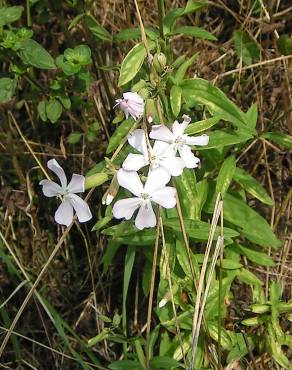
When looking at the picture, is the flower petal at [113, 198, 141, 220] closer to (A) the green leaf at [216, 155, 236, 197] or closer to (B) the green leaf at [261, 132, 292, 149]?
(A) the green leaf at [216, 155, 236, 197]

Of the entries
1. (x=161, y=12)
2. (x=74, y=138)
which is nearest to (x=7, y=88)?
(x=74, y=138)

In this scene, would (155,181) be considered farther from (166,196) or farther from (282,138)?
(282,138)

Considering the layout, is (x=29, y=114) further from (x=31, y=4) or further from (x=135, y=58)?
(x=135, y=58)

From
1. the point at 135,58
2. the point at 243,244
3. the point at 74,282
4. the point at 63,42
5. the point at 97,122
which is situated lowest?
the point at 74,282

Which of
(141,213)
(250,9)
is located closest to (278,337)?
(141,213)

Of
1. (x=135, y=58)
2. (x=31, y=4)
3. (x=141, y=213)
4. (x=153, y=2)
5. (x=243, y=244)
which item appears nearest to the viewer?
(x=141, y=213)

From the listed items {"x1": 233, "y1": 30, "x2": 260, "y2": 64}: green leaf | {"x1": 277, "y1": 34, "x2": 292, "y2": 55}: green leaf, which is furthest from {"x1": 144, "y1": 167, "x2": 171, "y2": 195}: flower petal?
{"x1": 233, "y1": 30, "x2": 260, "y2": 64}: green leaf
